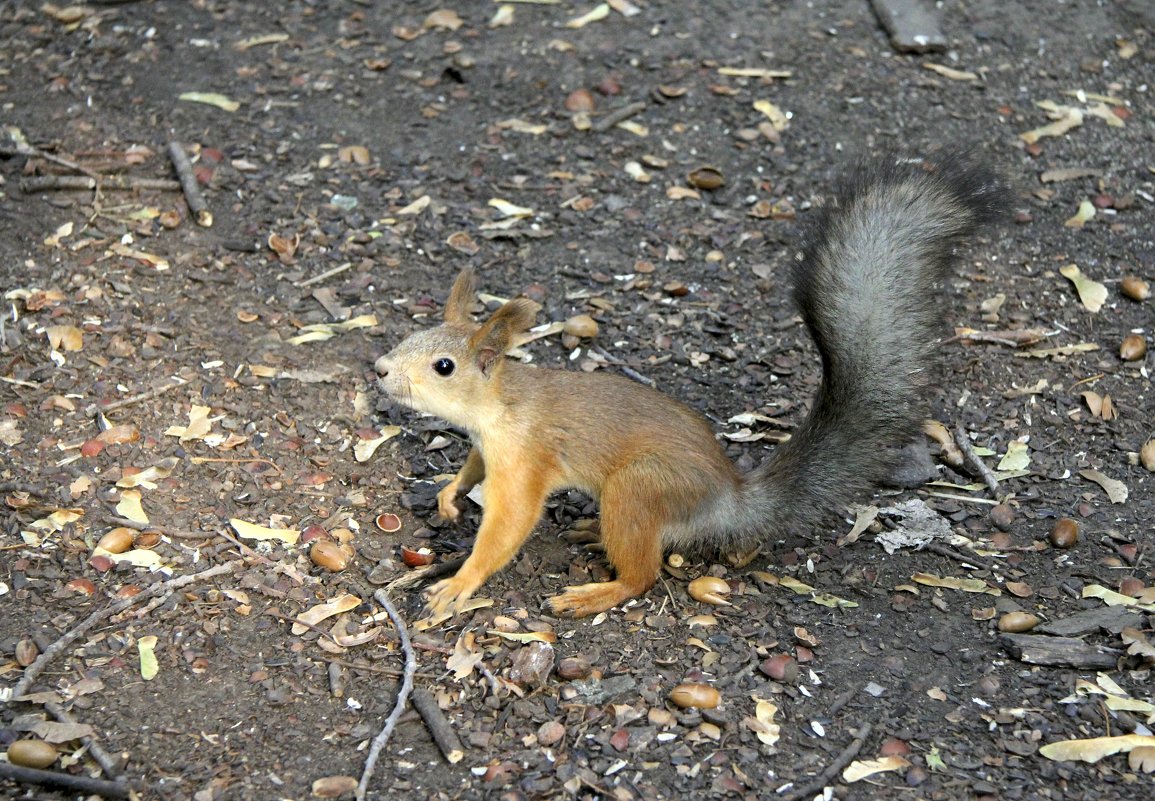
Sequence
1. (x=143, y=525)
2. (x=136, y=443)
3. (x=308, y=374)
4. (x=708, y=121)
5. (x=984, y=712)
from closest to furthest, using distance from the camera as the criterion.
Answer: (x=984, y=712) → (x=143, y=525) → (x=136, y=443) → (x=308, y=374) → (x=708, y=121)

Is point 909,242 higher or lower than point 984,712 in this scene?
higher

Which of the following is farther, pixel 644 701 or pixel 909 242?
pixel 909 242

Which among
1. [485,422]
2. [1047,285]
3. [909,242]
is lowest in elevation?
[1047,285]

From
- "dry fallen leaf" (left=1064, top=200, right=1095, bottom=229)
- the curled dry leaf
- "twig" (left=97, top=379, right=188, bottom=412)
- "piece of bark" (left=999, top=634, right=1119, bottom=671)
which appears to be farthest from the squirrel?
"dry fallen leaf" (left=1064, top=200, right=1095, bottom=229)

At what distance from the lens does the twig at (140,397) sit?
12.1 ft

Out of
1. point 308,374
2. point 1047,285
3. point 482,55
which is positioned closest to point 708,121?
point 482,55

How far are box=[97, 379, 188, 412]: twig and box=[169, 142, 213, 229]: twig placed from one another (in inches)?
39.2

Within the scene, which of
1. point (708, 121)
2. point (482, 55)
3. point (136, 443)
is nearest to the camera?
point (136, 443)

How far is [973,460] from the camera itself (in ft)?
12.1

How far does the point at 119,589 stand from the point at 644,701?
137 cm

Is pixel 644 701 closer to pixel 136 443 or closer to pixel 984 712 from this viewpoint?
pixel 984 712

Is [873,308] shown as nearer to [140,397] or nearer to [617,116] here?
[140,397]

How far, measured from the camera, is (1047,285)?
4.47m

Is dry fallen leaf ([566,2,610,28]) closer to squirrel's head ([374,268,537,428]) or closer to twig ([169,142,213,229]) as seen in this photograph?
twig ([169,142,213,229])
